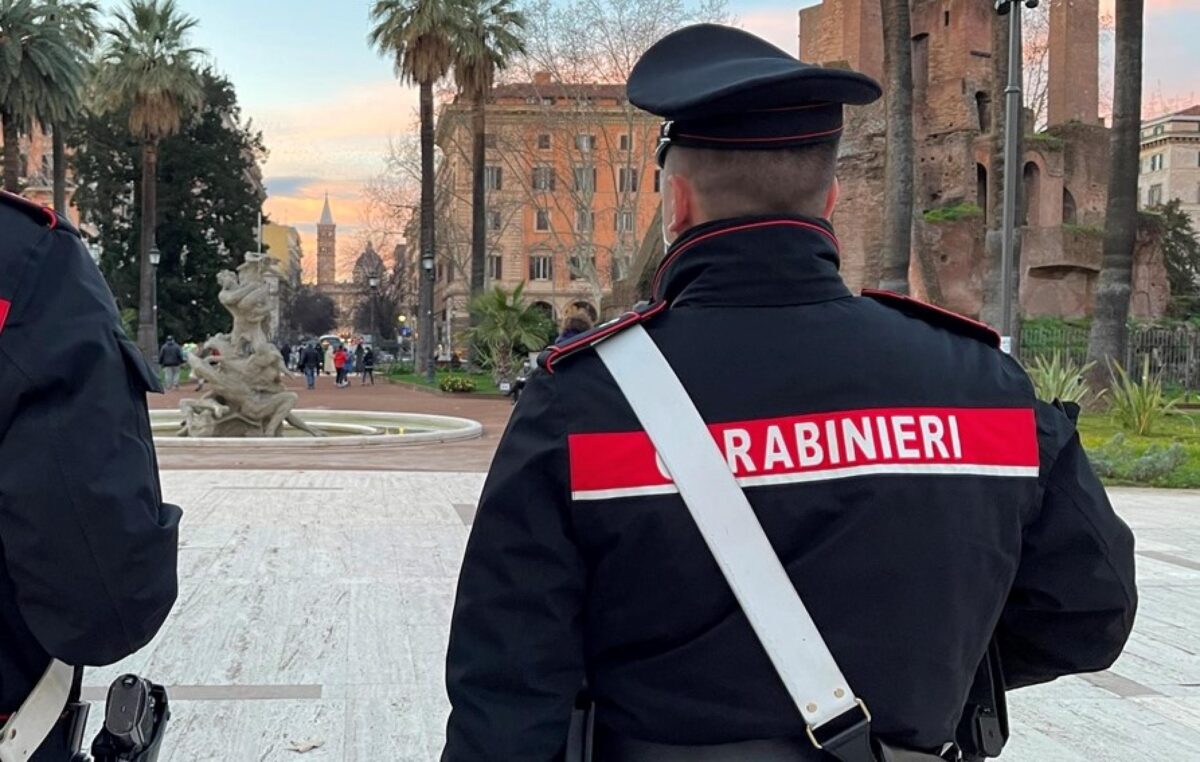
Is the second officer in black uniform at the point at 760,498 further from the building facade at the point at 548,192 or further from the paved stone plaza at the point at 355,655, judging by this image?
the building facade at the point at 548,192

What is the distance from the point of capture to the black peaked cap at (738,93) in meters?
1.60

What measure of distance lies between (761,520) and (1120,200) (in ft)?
67.9

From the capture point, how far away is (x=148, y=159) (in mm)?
39781

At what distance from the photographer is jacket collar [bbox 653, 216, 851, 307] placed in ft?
Answer: 5.35

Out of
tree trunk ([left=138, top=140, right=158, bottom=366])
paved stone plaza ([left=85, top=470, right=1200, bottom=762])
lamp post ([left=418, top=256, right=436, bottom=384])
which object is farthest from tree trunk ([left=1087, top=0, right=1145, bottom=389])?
tree trunk ([left=138, top=140, right=158, bottom=366])

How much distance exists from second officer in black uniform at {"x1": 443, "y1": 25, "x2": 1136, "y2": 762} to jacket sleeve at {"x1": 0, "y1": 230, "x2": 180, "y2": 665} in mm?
563

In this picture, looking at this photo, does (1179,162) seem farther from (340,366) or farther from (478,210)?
(340,366)

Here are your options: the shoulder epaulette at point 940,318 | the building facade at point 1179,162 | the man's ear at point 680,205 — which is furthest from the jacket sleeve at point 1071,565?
the building facade at point 1179,162

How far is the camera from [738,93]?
1.58m

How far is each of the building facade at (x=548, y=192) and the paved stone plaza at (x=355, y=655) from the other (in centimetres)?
2417

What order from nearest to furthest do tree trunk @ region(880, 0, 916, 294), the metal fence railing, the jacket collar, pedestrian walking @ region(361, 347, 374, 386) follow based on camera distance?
1. the jacket collar
2. tree trunk @ region(880, 0, 916, 294)
3. the metal fence railing
4. pedestrian walking @ region(361, 347, 374, 386)

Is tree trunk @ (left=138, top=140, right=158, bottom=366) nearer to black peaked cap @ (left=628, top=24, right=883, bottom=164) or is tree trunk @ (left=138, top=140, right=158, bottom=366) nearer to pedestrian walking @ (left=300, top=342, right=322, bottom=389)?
pedestrian walking @ (left=300, top=342, right=322, bottom=389)

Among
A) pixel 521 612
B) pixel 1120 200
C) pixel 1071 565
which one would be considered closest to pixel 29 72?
pixel 1120 200

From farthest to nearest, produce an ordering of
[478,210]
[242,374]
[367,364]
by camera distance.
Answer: [367,364] → [478,210] → [242,374]
